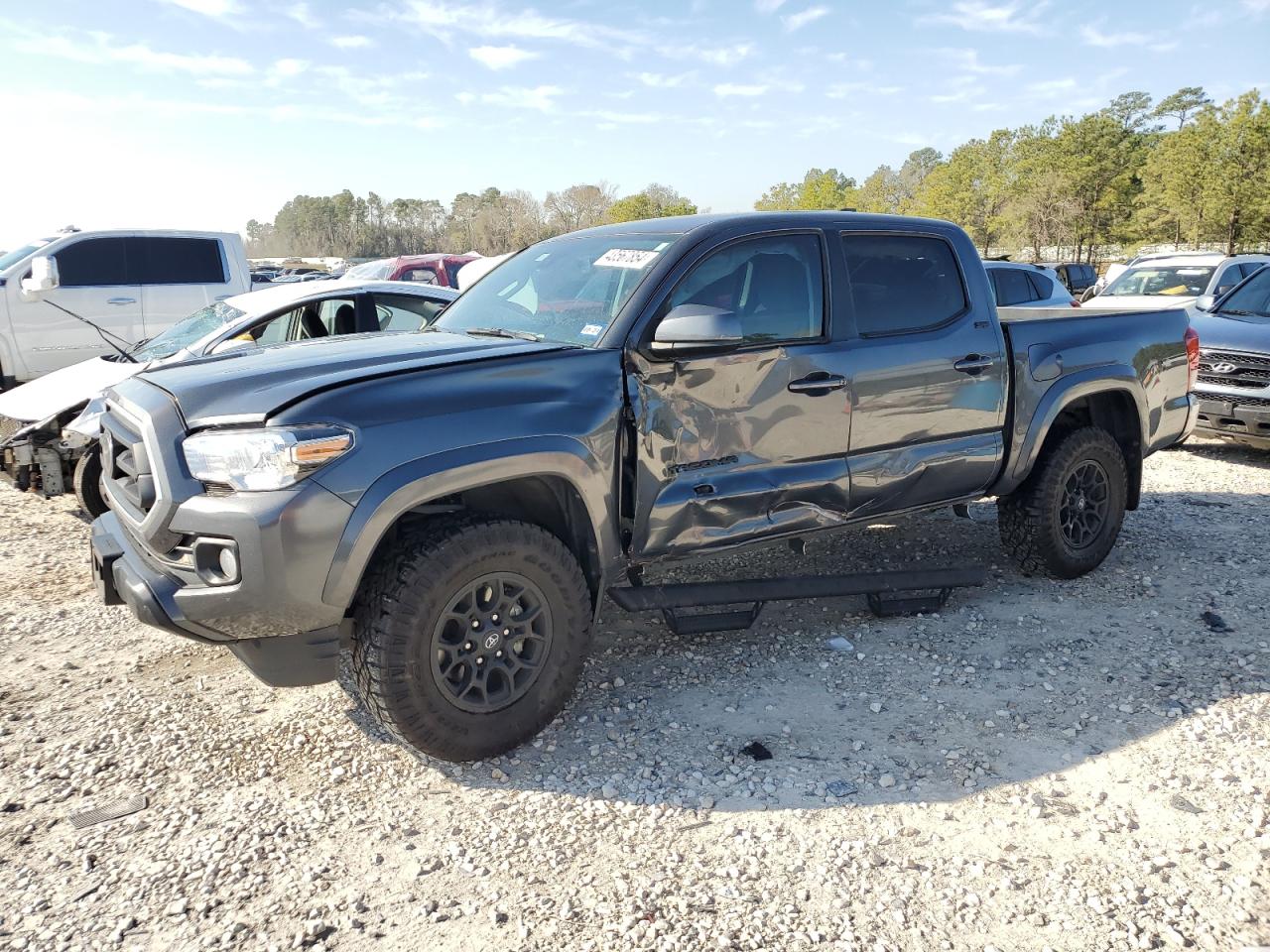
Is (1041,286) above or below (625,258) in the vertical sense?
below

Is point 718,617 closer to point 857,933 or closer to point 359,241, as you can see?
point 857,933

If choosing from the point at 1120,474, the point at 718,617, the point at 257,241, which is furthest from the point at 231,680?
the point at 257,241

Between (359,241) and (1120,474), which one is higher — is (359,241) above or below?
above

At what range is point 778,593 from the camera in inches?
164

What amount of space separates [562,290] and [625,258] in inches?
12.6

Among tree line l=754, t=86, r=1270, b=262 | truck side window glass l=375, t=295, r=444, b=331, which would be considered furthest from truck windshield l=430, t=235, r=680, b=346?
tree line l=754, t=86, r=1270, b=262

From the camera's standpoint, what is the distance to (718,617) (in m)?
4.14

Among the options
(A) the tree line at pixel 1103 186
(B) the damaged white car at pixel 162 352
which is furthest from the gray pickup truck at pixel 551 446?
(A) the tree line at pixel 1103 186

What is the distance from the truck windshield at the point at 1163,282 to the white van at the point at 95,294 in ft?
38.5

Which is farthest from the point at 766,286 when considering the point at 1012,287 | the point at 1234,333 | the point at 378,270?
the point at 378,270

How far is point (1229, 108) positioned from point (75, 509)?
146ft

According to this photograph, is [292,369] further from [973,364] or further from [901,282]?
[973,364]

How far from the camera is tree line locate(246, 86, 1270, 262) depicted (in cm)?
3700

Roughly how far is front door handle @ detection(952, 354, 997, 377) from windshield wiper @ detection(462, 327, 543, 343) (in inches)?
78.5
